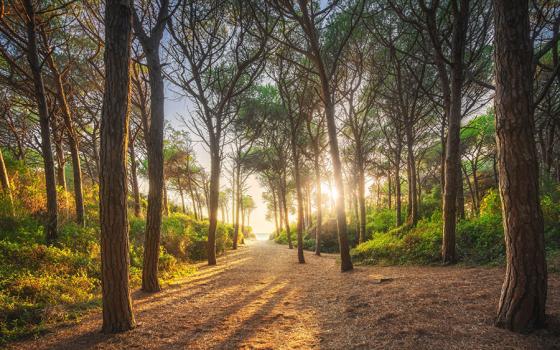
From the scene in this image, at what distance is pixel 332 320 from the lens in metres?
3.76

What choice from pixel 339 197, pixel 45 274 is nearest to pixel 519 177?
pixel 339 197

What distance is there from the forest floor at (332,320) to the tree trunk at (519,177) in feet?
0.86

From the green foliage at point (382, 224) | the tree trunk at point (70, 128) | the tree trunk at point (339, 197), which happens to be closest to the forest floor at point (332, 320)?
the tree trunk at point (339, 197)

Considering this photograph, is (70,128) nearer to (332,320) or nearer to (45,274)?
(45,274)

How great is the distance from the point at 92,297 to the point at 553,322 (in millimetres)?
6758

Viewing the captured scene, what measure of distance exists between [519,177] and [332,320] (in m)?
2.96

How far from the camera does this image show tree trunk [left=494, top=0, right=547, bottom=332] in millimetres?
2602

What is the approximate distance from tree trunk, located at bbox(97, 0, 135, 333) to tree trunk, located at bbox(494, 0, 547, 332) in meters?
4.55

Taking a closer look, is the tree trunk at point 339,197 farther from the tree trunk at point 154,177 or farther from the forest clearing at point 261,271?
the tree trunk at point 154,177

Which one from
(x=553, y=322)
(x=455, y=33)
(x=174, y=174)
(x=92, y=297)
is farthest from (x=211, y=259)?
(x=174, y=174)

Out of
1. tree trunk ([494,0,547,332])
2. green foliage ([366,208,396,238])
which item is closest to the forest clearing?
tree trunk ([494,0,547,332])

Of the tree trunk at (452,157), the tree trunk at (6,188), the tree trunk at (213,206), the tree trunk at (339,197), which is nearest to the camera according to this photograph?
the tree trunk at (452,157)

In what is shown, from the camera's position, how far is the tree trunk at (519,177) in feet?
8.54

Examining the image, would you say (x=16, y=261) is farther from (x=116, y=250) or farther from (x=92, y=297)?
(x=116, y=250)
